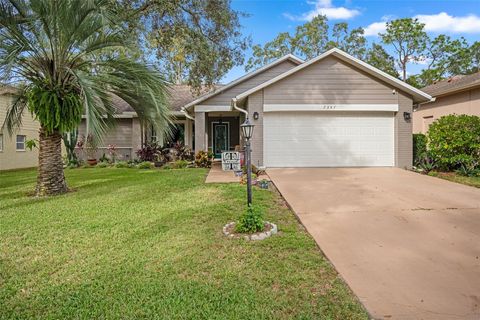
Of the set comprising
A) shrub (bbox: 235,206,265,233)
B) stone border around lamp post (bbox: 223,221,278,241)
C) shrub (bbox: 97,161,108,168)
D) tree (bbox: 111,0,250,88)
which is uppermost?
tree (bbox: 111,0,250,88)

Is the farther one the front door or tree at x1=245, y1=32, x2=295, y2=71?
tree at x1=245, y1=32, x2=295, y2=71

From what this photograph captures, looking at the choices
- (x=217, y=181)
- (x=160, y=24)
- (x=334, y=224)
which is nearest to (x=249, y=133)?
(x=334, y=224)

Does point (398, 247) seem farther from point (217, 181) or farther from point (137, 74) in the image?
point (137, 74)

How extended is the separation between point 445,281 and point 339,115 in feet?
31.6

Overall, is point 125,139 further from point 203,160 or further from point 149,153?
point 203,160

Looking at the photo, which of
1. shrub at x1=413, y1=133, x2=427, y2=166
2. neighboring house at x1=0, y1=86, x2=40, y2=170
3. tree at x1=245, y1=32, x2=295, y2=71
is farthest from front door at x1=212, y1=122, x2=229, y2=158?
tree at x1=245, y1=32, x2=295, y2=71

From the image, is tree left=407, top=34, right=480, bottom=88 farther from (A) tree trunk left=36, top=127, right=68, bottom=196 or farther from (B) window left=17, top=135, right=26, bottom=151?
(B) window left=17, top=135, right=26, bottom=151

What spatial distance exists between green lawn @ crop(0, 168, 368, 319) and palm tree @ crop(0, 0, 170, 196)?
2345 mm

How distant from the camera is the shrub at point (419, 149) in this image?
41.0ft

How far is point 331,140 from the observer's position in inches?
486

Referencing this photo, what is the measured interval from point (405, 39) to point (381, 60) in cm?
317

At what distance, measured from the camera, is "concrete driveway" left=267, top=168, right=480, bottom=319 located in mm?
3049

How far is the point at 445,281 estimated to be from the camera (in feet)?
11.1

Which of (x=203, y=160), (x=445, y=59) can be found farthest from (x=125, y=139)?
(x=445, y=59)
